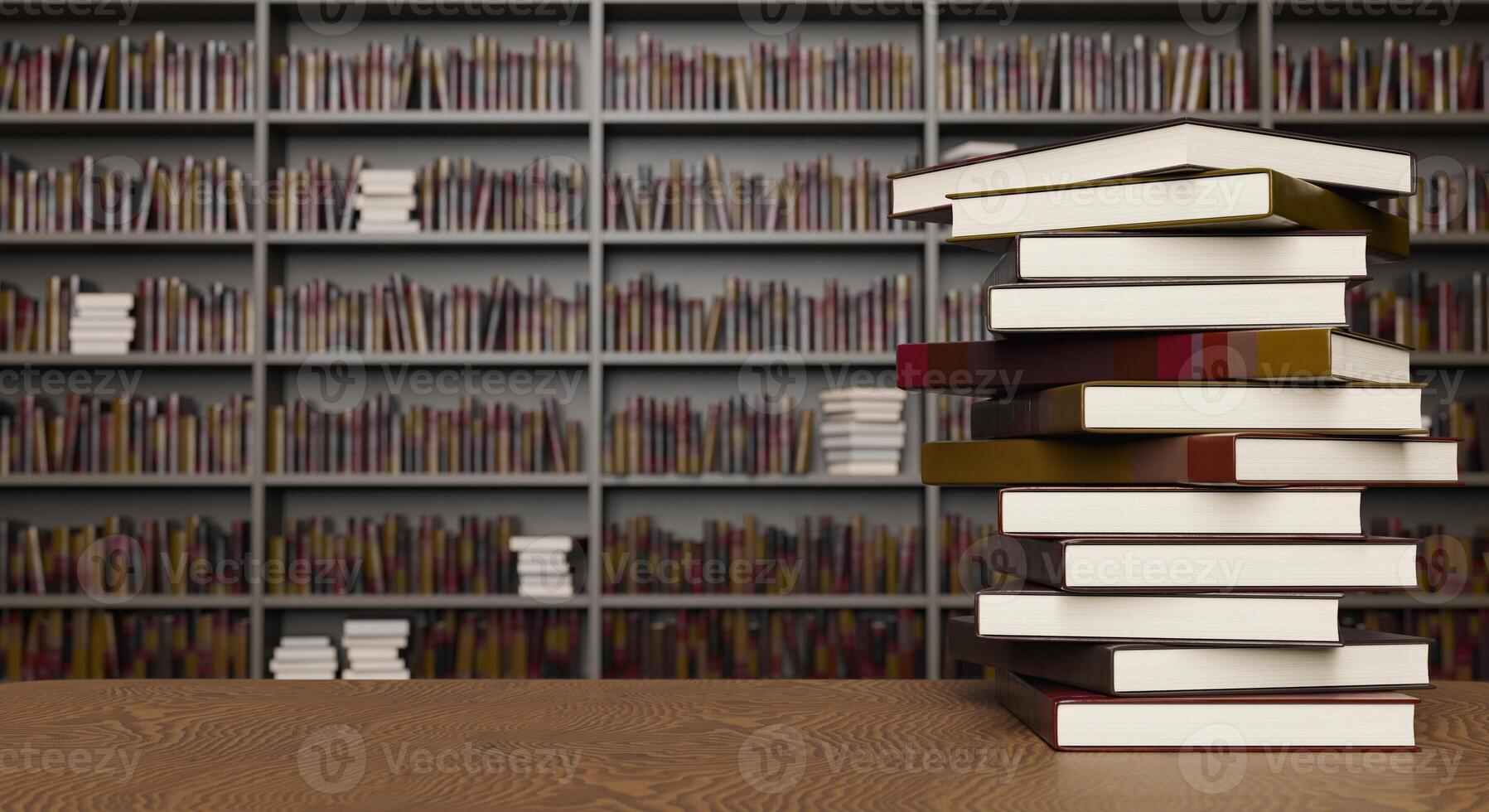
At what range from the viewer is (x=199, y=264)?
127 inches

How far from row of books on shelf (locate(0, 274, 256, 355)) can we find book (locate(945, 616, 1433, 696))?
282 centimetres

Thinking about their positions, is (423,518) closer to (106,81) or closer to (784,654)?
(784,654)

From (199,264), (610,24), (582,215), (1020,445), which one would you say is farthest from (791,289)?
(1020,445)

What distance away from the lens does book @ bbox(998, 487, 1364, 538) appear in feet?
1.94

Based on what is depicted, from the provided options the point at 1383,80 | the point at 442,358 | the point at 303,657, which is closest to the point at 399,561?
the point at 303,657

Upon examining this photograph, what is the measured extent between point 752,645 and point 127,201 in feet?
6.98

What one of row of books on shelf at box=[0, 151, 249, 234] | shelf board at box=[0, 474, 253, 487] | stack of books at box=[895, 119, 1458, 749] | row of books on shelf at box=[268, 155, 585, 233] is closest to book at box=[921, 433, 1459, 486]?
stack of books at box=[895, 119, 1458, 749]

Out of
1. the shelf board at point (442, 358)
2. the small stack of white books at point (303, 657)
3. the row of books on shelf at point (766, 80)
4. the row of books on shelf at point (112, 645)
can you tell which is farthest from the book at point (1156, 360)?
the row of books on shelf at point (112, 645)

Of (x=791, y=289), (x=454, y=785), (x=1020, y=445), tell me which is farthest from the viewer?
(x=791, y=289)

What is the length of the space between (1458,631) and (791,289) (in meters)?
2.05

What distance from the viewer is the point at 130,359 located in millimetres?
2920

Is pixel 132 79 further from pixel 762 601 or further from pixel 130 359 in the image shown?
pixel 762 601

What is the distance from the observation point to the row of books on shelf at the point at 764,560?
2910mm

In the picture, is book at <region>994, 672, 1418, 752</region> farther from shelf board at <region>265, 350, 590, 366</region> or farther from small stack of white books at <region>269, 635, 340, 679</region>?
small stack of white books at <region>269, 635, 340, 679</region>
